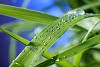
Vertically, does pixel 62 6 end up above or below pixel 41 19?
above

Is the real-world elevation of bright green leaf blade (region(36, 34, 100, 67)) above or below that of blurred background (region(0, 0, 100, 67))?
below

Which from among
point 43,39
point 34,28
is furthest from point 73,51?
point 34,28

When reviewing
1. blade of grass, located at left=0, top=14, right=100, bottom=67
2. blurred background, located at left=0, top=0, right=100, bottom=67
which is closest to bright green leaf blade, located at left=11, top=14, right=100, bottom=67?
blade of grass, located at left=0, top=14, right=100, bottom=67

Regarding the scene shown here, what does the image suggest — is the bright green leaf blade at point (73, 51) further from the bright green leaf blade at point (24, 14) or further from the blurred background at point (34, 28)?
the blurred background at point (34, 28)

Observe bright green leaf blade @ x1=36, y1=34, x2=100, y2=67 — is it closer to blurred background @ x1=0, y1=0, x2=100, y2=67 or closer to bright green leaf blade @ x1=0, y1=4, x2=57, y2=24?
bright green leaf blade @ x1=0, y1=4, x2=57, y2=24

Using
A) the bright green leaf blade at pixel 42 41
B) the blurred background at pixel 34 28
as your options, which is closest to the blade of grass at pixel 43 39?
the bright green leaf blade at pixel 42 41

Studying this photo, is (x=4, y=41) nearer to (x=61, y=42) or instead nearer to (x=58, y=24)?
(x=61, y=42)

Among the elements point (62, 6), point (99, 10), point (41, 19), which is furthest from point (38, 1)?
point (41, 19)
